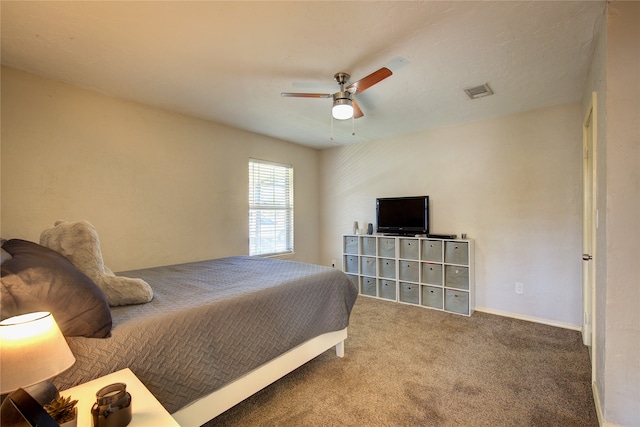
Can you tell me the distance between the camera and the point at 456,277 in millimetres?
3477

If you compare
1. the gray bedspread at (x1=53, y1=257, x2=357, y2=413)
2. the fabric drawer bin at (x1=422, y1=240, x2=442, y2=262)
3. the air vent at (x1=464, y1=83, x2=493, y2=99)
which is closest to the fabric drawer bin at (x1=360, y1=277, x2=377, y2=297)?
the fabric drawer bin at (x1=422, y1=240, x2=442, y2=262)

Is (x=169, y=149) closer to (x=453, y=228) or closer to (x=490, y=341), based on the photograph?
(x=453, y=228)

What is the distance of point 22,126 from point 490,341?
14.6 ft

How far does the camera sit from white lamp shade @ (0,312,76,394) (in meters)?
0.81

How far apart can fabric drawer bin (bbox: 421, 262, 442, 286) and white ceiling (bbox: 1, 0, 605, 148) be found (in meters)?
1.93

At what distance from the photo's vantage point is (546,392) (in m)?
1.95

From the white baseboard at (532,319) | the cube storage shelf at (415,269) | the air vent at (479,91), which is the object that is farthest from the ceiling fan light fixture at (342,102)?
the white baseboard at (532,319)

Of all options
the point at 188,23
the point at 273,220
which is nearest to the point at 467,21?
the point at 188,23

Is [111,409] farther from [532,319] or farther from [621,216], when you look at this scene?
[532,319]

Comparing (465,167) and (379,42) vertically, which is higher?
(379,42)

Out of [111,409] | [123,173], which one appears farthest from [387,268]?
[111,409]

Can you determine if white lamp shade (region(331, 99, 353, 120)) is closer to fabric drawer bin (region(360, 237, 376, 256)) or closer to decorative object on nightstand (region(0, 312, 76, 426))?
decorative object on nightstand (region(0, 312, 76, 426))

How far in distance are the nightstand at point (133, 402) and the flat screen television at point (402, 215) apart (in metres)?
3.49

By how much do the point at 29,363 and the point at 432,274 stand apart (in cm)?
365
